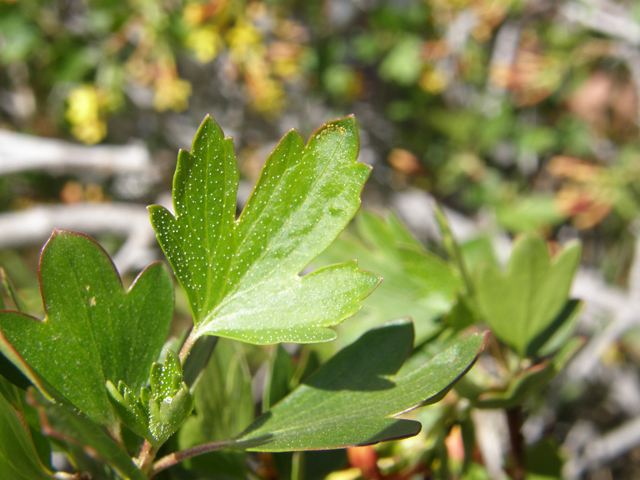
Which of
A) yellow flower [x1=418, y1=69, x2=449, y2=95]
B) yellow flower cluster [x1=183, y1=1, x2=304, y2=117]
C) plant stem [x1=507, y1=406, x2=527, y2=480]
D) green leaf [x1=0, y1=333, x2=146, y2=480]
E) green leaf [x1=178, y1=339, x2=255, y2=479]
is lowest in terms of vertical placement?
plant stem [x1=507, y1=406, x2=527, y2=480]

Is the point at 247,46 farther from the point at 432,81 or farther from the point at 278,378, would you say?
the point at 278,378

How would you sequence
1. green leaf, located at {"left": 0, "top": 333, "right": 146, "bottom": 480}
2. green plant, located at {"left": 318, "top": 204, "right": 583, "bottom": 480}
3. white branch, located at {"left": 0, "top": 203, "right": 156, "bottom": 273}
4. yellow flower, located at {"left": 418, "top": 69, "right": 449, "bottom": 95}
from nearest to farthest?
green leaf, located at {"left": 0, "top": 333, "right": 146, "bottom": 480}
green plant, located at {"left": 318, "top": 204, "right": 583, "bottom": 480}
white branch, located at {"left": 0, "top": 203, "right": 156, "bottom": 273}
yellow flower, located at {"left": 418, "top": 69, "right": 449, "bottom": 95}

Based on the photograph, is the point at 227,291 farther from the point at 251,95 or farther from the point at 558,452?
the point at 251,95

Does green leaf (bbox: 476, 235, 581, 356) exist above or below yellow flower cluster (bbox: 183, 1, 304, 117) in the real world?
below

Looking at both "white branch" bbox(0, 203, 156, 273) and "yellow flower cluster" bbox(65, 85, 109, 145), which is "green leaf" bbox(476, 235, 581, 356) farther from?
"yellow flower cluster" bbox(65, 85, 109, 145)

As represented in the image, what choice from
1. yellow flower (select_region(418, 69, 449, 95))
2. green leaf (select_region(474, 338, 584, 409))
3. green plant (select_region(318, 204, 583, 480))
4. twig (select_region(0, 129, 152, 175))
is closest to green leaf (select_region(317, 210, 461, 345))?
green plant (select_region(318, 204, 583, 480))

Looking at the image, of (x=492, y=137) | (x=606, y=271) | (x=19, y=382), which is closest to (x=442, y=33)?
(x=492, y=137)

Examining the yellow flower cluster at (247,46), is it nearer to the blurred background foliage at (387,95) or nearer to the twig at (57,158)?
the blurred background foliage at (387,95)

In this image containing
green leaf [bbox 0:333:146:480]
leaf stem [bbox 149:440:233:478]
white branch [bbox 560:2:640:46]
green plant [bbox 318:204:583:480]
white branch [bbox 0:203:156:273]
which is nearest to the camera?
green leaf [bbox 0:333:146:480]

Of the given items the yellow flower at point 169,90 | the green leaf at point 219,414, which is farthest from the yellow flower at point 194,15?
the green leaf at point 219,414
